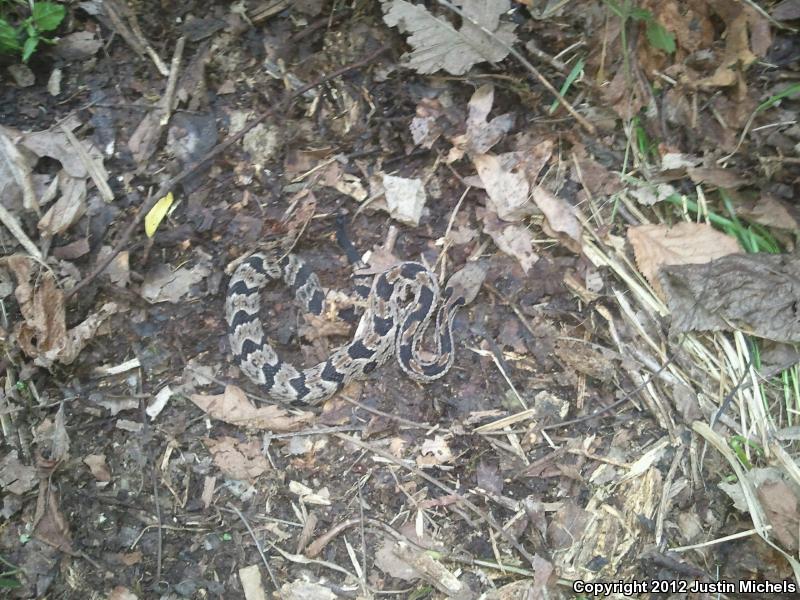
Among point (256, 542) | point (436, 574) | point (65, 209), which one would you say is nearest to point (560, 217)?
point (436, 574)

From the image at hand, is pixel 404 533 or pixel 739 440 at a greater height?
pixel 739 440

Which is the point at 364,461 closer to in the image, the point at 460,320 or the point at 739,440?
the point at 460,320

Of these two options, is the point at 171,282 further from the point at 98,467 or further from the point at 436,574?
the point at 436,574

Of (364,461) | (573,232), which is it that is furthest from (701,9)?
(364,461)

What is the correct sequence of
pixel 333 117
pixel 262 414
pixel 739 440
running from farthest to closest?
pixel 333 117 → pixel 262 414 → pixel 739 440

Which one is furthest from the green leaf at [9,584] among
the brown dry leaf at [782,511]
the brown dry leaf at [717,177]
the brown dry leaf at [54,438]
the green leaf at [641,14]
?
the green leaf at [641,14]
